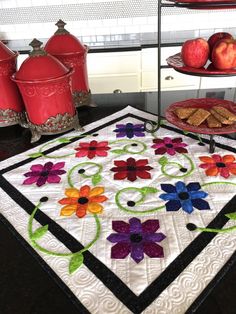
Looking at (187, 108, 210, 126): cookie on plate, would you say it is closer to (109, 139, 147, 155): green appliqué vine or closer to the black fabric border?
(109, 139, 147, 155): green appliqué vine

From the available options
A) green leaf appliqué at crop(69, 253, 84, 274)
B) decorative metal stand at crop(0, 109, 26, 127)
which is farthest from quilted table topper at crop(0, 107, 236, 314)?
decorative metal stand at crop(0, 109, 26, 127)

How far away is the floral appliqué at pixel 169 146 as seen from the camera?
91cm

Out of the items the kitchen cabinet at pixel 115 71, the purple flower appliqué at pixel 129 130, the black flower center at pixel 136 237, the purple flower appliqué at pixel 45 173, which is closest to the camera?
the black flower center at pixel 136 237

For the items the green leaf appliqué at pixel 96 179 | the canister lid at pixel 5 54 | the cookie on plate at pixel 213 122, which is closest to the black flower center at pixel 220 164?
the cookie on plate at pixel 213 122

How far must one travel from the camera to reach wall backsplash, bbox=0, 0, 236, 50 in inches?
93.1

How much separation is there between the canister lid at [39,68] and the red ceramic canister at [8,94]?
9 cm

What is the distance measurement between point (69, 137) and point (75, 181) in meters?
0.27

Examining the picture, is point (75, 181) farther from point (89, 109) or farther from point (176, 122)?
point (89, 109)

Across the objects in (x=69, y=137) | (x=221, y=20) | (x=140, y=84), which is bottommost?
(x=140, y=84)

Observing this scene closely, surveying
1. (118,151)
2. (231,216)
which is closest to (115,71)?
(118,151)

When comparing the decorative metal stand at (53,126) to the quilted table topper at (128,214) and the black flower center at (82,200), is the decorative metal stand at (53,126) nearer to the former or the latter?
the quilted table topper at (128,214)

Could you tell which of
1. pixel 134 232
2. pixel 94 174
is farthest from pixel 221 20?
pixel 134 232

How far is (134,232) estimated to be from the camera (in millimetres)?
634

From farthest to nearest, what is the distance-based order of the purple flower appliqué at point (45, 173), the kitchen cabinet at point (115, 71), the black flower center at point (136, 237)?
the kitchen cabinet at point (115, 71), the purple flower appliqué at point (45, 173), the black flower center at point (136, 237)
